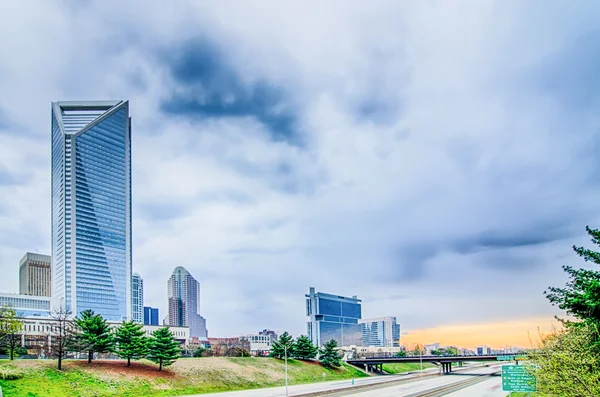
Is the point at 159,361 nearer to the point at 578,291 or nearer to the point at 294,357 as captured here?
the point at 294,357

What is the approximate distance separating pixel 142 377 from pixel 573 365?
2655 inches

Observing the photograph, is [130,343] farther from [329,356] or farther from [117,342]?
[329,356]

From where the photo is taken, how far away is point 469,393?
7519cm

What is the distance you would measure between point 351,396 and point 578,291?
49165mm

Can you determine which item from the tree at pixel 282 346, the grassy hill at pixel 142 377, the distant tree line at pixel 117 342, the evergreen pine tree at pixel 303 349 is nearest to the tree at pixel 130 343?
the distant tree line at pixel 117 342

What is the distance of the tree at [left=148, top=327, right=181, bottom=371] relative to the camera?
80312mm

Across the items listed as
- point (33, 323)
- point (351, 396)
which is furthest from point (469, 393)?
point (33, 323)

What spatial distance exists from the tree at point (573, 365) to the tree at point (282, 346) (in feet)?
284

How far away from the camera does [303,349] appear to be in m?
121

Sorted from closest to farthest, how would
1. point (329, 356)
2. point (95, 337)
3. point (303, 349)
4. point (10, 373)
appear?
point (10, 373)
point (95, 337)
point (303, 349)
point (329, 356)

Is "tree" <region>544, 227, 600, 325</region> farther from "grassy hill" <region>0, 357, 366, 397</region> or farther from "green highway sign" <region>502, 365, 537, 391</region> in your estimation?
"grassy hill" <region>0, 357, 366, 397</region>

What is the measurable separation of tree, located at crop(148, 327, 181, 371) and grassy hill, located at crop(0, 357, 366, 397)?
1677 millimetres

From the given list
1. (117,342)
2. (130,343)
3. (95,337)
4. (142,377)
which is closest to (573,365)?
(142,377)

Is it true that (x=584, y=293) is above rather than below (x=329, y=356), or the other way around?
above
